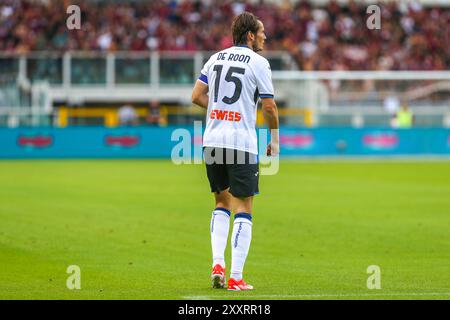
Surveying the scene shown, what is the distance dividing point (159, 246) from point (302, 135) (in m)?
25.0

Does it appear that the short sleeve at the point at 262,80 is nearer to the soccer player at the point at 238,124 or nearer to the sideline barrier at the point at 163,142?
the soccer player at the point at 238,124

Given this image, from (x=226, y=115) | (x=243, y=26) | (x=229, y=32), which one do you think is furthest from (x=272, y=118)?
(x=229, y=32)

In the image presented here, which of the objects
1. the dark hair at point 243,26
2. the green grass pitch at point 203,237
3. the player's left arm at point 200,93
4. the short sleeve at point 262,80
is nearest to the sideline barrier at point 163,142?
the green grass pitch at point 203,237

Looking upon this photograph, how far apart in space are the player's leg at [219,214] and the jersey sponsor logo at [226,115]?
29cm

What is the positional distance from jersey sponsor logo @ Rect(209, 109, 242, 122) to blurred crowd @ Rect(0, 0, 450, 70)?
31687 mm

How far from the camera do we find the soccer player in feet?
30.3

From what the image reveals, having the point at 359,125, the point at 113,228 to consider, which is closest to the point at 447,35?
the point at 359,125

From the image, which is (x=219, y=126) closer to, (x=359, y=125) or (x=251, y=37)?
(x=251, y=37)

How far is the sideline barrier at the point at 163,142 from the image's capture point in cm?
3591

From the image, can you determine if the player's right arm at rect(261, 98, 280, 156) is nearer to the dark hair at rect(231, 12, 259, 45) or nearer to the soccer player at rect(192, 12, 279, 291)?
the soccer player at rect(192, 12, 279, 291)

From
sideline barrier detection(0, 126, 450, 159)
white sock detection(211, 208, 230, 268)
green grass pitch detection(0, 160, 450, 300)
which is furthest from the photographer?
sideline barrier detection(0, 126, 450, 159)

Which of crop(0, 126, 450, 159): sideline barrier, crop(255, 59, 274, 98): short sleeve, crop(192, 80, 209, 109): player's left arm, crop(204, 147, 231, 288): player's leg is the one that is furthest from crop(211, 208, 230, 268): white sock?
crop(0, 126, 450, 159): sideline barrier

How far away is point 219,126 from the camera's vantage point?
933 centimetres

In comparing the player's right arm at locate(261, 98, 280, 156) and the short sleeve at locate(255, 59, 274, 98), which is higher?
the short sleeve at locate(255, 59, 274, 98)
